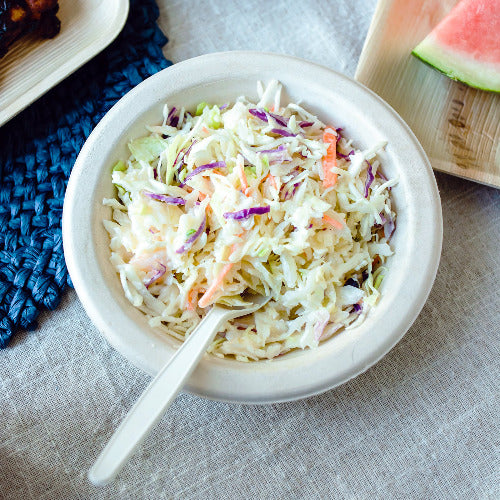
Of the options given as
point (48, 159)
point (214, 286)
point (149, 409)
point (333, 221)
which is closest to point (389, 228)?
point (333, 221)

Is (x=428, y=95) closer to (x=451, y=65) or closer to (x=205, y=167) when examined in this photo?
(x=451, y=65)

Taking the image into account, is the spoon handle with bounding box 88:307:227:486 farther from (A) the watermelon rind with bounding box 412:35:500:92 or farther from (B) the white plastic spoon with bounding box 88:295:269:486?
(A) the watermelon rind with bounding box 412:35:500:92

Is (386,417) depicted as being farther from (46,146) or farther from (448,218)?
(46,146)

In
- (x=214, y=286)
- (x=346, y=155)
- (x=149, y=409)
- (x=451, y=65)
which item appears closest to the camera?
(x=149, y=409)

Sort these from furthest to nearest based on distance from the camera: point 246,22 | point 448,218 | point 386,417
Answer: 1. point 246,22
2. point 448,218
3. point 386,417

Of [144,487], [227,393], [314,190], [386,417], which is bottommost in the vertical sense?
[144,487]

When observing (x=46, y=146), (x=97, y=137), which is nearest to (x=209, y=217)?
(x=97, y=137)

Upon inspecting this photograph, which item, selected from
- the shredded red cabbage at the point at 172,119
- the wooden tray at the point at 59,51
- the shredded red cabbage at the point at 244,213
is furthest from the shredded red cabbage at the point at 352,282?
the wooden tray at the point at 59,51
